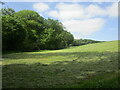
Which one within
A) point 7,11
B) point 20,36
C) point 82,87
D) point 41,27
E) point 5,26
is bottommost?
point 82,87

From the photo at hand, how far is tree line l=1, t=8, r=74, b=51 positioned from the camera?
2566cm

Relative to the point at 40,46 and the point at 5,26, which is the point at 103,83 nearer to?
the point at 5,26

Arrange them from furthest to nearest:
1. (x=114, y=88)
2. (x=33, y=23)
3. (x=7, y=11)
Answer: (x=33, y=23)
(x=7, y=11)
(x=114, y=88)

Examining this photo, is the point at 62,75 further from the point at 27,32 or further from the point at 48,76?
the point at 27,32

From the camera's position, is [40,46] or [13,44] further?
[40,46]

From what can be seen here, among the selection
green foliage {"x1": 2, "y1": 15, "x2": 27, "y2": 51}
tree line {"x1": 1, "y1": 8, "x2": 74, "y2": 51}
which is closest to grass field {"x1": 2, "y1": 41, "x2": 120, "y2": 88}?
green foliage {"x1": 2, "y1": 15, "x2": 27, "y2": 51}

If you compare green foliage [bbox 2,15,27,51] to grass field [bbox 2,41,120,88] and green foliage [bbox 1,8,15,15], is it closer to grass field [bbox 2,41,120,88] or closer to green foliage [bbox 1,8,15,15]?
green foliage [bbox 1,8,15,15]

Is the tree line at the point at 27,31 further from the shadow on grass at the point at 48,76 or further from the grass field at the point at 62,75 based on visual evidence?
the shadow on grass at the point at 48,76

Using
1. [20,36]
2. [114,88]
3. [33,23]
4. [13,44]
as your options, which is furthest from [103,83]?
[33,23]

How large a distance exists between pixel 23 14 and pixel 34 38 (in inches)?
347

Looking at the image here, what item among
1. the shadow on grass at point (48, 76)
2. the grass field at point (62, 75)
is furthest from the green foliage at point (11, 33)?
the shadow on grass at point (48, 76)

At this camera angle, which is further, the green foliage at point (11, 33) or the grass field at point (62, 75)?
the green foliage at point (11, 33)

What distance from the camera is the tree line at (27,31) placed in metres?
25.7

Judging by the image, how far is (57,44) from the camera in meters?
45.3
